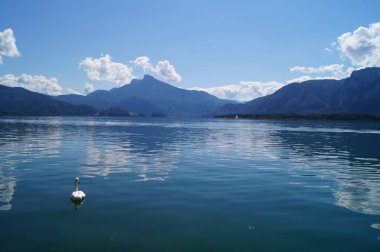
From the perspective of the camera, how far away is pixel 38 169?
38312mm

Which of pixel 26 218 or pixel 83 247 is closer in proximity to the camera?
pixel 83 247

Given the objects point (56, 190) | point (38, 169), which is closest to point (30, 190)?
point (56, 190)

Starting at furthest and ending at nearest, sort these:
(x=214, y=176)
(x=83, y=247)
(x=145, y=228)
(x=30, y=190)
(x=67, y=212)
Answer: (x=214, y=176), (x=30, y=190), (x=67, y=212), (x=145, y=228), (x=83, y=247)

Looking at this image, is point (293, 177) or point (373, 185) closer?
point (373, 185)

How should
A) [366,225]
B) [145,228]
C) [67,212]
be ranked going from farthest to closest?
[67,212]
[366,225]
[145,228]

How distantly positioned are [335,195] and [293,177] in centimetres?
807

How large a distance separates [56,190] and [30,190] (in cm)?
208

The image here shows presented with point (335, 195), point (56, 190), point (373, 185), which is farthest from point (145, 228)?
point (373, 185)

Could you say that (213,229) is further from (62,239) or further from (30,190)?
(30,190)

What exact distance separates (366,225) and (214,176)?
697 inches

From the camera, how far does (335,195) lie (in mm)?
28703

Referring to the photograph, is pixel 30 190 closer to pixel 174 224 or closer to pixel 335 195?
pixel 174 224

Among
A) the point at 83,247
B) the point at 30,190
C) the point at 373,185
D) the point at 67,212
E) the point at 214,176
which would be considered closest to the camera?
the point at 83,247

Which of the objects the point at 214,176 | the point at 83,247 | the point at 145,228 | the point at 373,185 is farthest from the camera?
the point at 214,176
